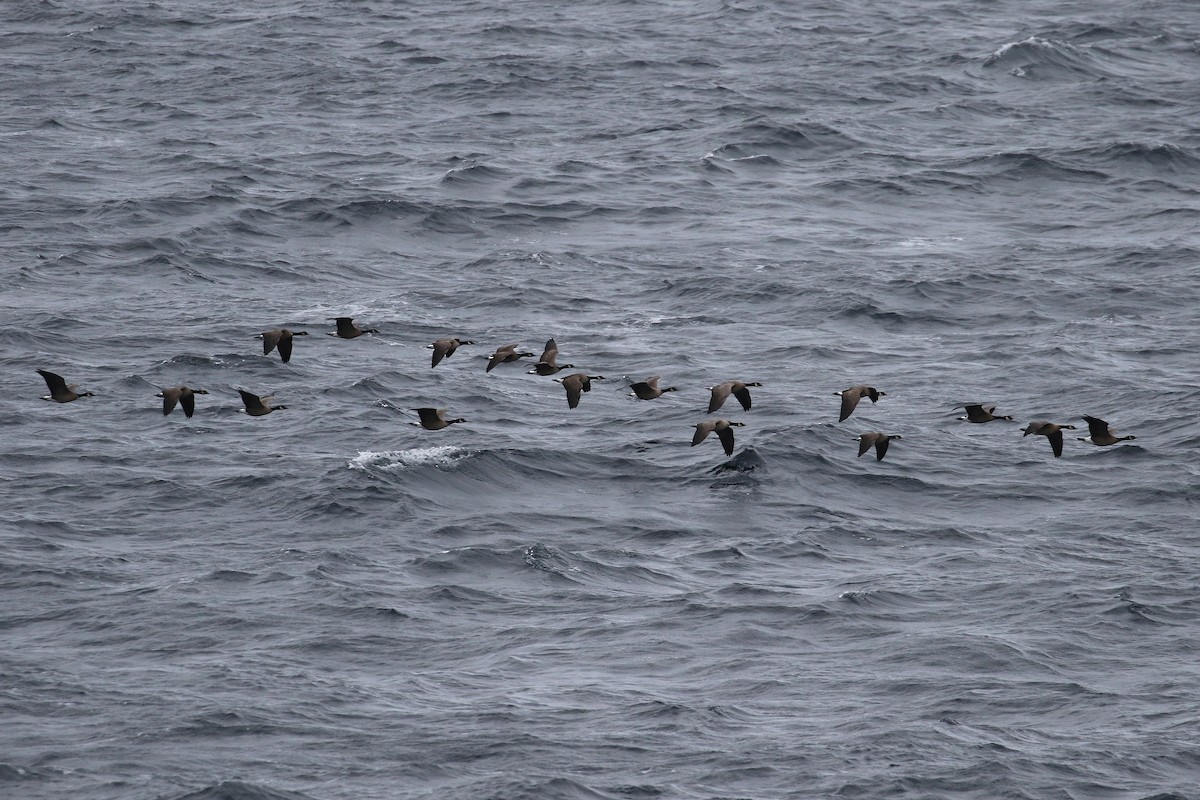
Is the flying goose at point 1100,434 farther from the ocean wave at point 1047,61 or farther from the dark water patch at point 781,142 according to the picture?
the ocean wave at point 1047,61

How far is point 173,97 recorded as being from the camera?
7525cm

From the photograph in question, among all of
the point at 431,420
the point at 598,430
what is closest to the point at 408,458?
the point at 598,430

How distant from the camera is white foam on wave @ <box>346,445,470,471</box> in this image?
148ft

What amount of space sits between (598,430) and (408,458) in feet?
15.7

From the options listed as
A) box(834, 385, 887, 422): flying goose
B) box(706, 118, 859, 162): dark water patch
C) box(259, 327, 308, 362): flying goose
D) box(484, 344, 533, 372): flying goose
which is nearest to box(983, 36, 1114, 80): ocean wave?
box(706, 118, 859, 162): dark water patch

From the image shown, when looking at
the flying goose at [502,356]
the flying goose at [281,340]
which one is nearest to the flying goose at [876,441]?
the flying goose at [502,356]

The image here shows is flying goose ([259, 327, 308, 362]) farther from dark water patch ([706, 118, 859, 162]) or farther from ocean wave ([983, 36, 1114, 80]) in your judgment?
ocean wave ([983, 36, 1114, 80])

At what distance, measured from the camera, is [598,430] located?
157 feet

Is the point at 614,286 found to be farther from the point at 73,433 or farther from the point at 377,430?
the point at 73,433

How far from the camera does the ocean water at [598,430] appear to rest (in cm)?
3528

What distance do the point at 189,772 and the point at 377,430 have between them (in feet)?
48.0

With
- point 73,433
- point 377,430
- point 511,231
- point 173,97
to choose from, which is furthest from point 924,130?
point 73,433

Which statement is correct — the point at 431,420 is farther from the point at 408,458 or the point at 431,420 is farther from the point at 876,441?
the point at 876,441

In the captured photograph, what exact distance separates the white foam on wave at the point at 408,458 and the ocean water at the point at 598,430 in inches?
5.3
